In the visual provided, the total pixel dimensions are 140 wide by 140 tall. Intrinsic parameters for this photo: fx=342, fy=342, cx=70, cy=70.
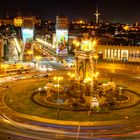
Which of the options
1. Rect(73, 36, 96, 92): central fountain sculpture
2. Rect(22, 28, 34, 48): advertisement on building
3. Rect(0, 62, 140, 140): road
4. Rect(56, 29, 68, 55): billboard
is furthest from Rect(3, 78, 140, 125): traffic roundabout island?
Rect(22, 28, 34, 48): advertisement on building

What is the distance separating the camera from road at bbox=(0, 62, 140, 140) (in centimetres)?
4631

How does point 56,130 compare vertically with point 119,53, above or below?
below

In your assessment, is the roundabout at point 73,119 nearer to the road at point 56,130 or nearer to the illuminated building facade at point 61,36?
the road at point 56,130

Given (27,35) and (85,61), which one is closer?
(85,61)

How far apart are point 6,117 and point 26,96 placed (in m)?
14.1

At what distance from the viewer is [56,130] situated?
161 ft

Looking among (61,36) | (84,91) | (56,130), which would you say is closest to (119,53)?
(61,36)

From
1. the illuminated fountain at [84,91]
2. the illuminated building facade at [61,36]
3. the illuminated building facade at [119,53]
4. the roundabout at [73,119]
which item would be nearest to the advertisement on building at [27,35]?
the illuminated building facade at [61,36]

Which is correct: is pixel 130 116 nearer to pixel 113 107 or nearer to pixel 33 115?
pixel 113 107

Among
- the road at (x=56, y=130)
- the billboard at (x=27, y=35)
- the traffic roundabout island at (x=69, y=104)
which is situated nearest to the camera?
the road at (x=56, y=130)

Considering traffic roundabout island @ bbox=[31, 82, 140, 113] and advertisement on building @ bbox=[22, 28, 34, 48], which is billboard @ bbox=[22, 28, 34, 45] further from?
traffic roundabout island @ bbox=[31, 82, 140, 113]

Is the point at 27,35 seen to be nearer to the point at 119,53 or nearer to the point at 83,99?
the point at 119,53

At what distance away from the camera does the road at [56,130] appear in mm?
46312

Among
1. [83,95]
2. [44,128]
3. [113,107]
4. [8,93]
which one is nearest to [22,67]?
[8,93]
